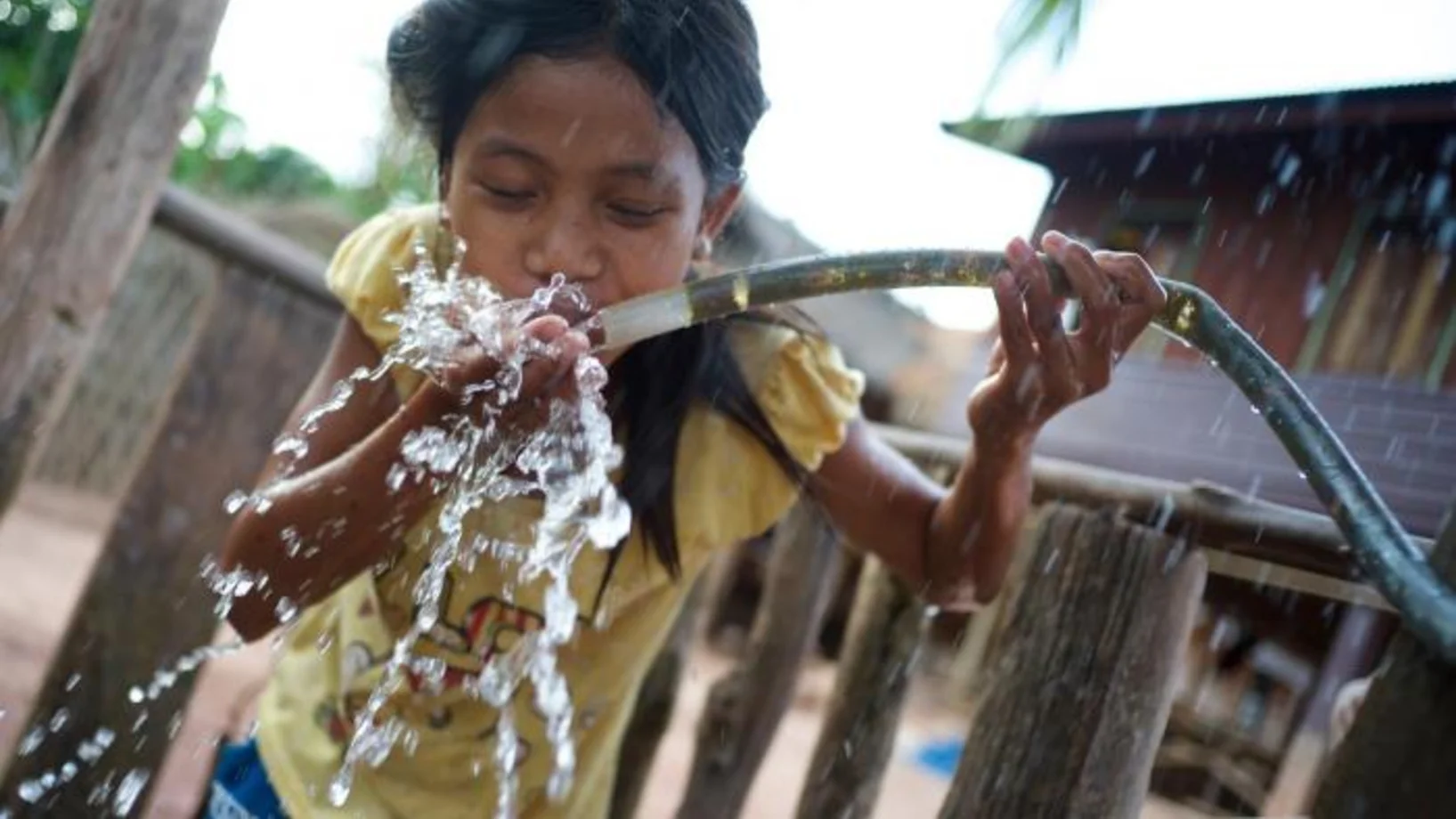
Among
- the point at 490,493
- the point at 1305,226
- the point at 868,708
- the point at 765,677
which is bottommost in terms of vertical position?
the point at 765,677

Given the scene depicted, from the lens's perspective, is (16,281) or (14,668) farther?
(14,668)

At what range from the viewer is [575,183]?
4.77 ft

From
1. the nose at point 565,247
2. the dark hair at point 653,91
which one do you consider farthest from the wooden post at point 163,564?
the nose at point 565,247

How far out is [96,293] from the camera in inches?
103

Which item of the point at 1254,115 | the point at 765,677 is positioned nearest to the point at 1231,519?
the point at 765,677

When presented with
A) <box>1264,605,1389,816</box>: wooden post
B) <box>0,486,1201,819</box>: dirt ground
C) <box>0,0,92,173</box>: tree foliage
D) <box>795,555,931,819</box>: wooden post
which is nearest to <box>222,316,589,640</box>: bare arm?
<box>795,555,931,819</box>: wooden post

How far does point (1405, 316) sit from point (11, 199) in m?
3.28

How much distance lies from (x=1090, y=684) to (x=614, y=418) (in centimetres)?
82

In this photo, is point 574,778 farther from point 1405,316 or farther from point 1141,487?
point 1405,316

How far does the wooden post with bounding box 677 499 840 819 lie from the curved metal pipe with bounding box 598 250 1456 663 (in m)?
1.22

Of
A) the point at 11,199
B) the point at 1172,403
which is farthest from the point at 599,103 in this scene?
the point at 11,199

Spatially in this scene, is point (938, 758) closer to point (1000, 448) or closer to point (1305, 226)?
point (1305, 226)

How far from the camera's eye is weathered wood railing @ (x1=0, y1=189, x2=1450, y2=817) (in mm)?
1343

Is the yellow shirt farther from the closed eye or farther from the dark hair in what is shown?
the closed eye
